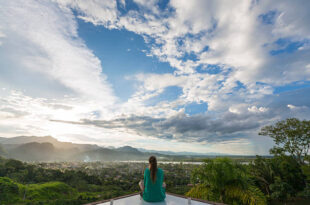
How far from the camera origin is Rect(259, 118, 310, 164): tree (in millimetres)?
9102

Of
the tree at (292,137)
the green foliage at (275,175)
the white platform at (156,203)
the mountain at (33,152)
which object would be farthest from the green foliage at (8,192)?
the mountain at (33,152)

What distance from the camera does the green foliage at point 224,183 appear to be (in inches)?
147

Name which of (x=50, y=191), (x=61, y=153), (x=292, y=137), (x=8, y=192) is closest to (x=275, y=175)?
(x=292, y=137)

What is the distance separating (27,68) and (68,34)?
383 cm

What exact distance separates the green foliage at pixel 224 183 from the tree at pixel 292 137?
8.03 metres

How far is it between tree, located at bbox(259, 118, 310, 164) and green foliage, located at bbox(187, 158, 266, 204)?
8031 millimetres

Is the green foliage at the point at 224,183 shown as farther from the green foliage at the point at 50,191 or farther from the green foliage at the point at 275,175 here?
the green foliage at the point at 50,191

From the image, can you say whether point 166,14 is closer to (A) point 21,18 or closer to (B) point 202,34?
(B) point 202,34

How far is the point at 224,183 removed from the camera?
3.92 metres

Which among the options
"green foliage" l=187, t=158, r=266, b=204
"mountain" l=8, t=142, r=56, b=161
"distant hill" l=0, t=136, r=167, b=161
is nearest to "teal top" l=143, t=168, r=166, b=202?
"green foliage" l=187, t=158, r=266, b=204

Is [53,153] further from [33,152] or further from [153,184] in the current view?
[153,184]

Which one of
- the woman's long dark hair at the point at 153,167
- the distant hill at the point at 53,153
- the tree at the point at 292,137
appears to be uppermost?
the tree at the point at 292,137

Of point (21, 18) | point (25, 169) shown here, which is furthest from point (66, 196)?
point (21, 18)

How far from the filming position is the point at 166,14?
6.71 meters
